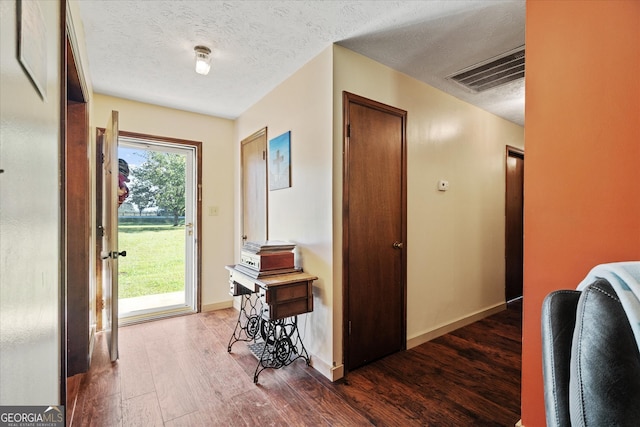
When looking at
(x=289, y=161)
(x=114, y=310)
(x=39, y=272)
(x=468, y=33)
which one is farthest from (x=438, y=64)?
(x=114, y=310)

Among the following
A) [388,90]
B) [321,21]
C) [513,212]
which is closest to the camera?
[321,21]

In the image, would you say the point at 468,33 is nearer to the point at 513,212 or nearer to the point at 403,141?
the point at 403,141

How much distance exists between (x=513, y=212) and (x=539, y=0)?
3085 millimetres

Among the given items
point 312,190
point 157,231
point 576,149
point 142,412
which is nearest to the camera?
point 576,149

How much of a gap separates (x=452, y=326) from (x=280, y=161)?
2.41 metres

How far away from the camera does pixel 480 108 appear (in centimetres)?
334

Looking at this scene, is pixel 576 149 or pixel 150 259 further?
pixel 150 259

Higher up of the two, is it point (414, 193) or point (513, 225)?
point (414, 193)

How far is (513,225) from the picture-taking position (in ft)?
12.8

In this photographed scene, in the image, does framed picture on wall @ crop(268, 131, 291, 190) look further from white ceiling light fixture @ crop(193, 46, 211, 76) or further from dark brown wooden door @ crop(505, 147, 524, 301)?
dark brown wooden door @ crop(505, 147, 524, 301)

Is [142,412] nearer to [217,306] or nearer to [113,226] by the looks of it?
[113,226]

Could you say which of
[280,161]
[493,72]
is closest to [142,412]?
[280,161]

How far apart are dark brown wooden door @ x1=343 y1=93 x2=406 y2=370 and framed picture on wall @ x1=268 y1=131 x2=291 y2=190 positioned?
667 mm

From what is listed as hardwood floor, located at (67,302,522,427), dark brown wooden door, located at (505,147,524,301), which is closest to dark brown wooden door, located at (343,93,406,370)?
hardwood floor, located at (67,302,522,427)
